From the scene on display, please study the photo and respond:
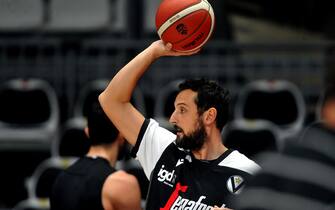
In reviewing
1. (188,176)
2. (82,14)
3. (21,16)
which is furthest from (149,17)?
(188,176)

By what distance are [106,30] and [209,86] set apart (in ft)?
15.7

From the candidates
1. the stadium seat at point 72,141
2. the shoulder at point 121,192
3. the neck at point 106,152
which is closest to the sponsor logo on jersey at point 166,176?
the shoulder at point 121,192

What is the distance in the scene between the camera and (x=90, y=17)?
8477mm

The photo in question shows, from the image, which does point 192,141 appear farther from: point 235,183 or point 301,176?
point 301,176

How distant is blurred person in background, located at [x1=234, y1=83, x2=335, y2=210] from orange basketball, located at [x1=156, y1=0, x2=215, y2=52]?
1.88 meters

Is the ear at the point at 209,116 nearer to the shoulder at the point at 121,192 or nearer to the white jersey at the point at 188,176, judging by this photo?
the white jersey at the point at 188,176

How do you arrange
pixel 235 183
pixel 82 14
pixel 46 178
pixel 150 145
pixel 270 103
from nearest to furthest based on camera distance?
pixel 235 183, pixel 150 145, pixel 46 178, pixel 270 103, pixel 82 14

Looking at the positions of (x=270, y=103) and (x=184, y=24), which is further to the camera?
(x=270, y=103)

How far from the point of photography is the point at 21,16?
28.3ft

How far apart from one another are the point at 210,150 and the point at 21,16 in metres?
5.29

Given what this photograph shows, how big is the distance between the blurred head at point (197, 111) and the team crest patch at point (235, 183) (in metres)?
0.23

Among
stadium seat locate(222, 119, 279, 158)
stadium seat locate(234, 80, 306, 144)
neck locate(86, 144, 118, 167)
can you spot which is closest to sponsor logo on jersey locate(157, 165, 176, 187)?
neck locate(86, 144, 118, 167)

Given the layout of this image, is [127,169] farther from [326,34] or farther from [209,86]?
[209,86]

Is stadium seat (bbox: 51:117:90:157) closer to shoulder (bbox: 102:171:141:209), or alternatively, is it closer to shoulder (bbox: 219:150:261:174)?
shoulder (bbox: 102:171:141:209)
